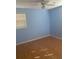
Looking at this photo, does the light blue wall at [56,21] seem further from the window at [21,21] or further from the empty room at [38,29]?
the window at [21,21]

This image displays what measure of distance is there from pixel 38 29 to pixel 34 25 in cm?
8

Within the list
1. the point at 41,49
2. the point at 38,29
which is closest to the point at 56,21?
the point at 38,29

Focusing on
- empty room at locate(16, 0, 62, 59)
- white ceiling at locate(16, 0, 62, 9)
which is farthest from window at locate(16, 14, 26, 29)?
white ceiling at locate(16, 0, 62, 9)

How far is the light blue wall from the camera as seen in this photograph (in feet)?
4.85

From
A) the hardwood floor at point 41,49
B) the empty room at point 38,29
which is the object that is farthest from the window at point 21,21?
the hardwood floor at point 41,49

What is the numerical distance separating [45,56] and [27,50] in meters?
0.31

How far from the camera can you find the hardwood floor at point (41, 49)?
1.25m

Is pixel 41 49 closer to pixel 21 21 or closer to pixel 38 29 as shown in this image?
pixel 38 29
